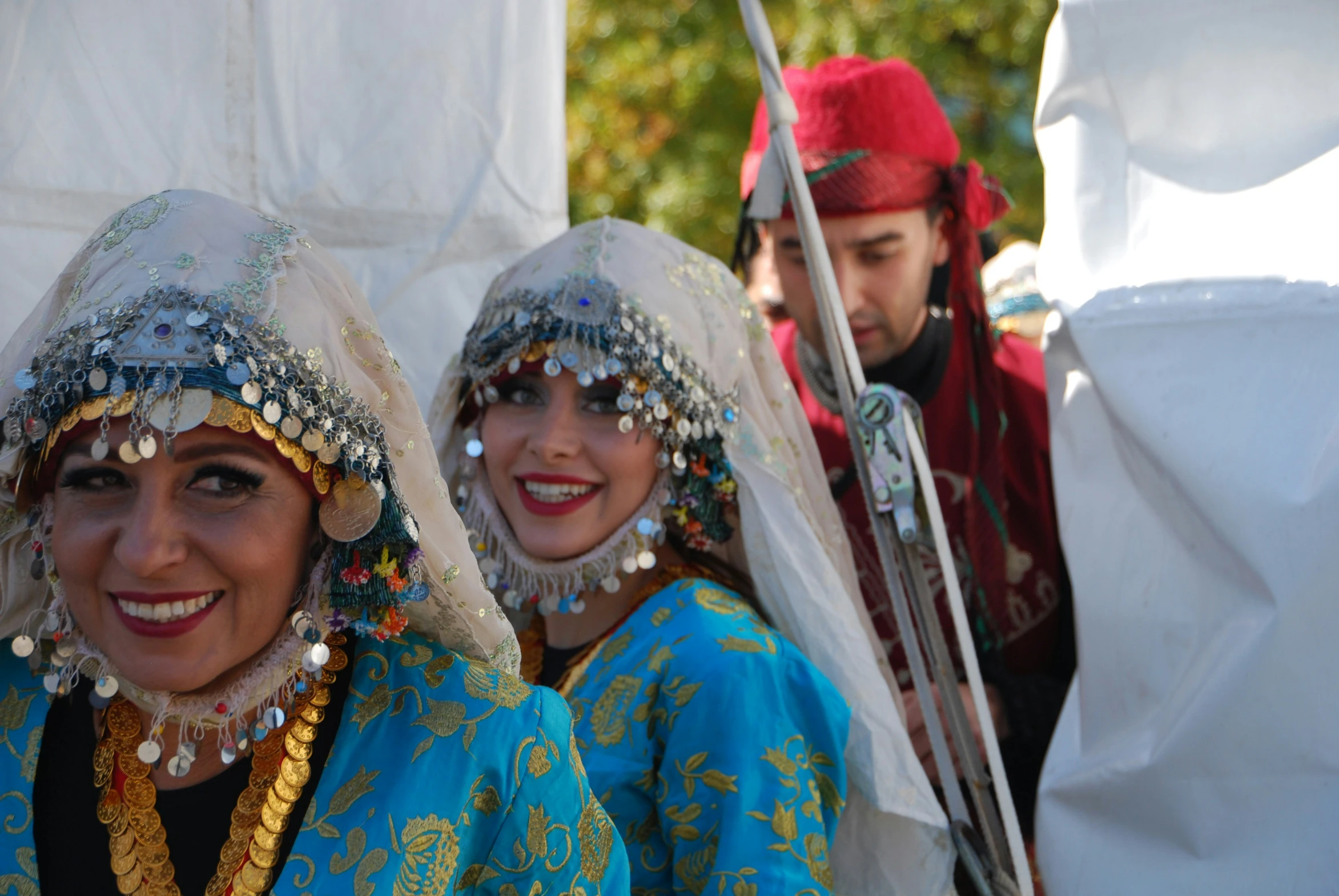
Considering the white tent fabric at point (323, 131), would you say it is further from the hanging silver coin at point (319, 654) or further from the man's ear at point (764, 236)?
the hanging silver coin at point (319, 654)

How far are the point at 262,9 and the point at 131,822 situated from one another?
1463 millimetres

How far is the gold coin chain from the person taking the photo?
1469 mm

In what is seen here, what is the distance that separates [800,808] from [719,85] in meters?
6.82

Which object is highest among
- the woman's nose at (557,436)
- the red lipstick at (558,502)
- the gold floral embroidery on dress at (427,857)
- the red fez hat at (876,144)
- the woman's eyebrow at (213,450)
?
the red fez hat at (876,144)

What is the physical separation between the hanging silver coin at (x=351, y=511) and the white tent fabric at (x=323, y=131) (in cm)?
85

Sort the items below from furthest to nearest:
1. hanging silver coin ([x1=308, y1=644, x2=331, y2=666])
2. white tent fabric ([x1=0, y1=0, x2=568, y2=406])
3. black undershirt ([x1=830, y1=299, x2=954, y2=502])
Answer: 1. black undershirt ([x1=830, y1=299, x2=954, y2=502])
2. white tent fabric ([x1=0, y1=0, x2=568, y2=406])
3. hanging silver coin ([x1=308, y1=644, x2=331, y2=666])

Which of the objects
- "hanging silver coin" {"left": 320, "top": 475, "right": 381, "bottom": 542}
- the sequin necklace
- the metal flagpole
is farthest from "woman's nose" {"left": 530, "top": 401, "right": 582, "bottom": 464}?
"hanging silver coin" {"left": 320, "top": 475, "right": 381, "bottom": 542}

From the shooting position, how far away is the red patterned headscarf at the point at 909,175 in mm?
2955

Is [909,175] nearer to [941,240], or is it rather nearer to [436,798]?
[941,240]

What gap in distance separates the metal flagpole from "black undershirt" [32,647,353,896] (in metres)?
0.96

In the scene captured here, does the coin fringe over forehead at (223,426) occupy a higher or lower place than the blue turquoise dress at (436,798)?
higher

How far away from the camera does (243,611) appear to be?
1.46 meters

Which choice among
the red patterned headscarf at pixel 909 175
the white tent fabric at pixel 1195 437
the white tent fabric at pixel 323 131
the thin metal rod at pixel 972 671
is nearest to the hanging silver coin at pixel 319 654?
the white tent fabric at pixel 323 131

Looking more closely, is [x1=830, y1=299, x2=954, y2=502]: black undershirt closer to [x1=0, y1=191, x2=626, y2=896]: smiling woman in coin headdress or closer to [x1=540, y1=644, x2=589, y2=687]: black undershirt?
[x1=540, y1=644, x2=589, y2=687]: black undershirt
